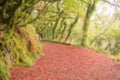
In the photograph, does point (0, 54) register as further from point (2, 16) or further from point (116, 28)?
point (116, 28)

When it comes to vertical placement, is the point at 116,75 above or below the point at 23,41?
below

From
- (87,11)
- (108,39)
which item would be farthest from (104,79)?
(108,39)

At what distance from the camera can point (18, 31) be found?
13.3m

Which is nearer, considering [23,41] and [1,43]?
[1,43]

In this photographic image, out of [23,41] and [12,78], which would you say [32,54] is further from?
[12,78]

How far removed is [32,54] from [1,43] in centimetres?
405

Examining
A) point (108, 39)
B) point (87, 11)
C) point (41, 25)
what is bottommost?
point (108, 39)

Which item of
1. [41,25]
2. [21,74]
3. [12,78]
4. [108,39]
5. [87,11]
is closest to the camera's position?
[12,78]

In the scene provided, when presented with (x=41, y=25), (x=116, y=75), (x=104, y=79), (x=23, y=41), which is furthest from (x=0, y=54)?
(x=41, y=25)

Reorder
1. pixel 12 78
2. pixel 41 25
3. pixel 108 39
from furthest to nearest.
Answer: pixel 108 39 < pixel 41 25 < pixel 12 78

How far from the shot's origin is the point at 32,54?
14227 millimetres

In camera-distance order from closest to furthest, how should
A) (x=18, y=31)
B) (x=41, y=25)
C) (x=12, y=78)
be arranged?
(x=12, y=78)
(x=18, y=31)
(x=41, y=25)

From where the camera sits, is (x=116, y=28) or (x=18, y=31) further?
(x=116, y=28)

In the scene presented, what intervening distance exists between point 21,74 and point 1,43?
1.72m
